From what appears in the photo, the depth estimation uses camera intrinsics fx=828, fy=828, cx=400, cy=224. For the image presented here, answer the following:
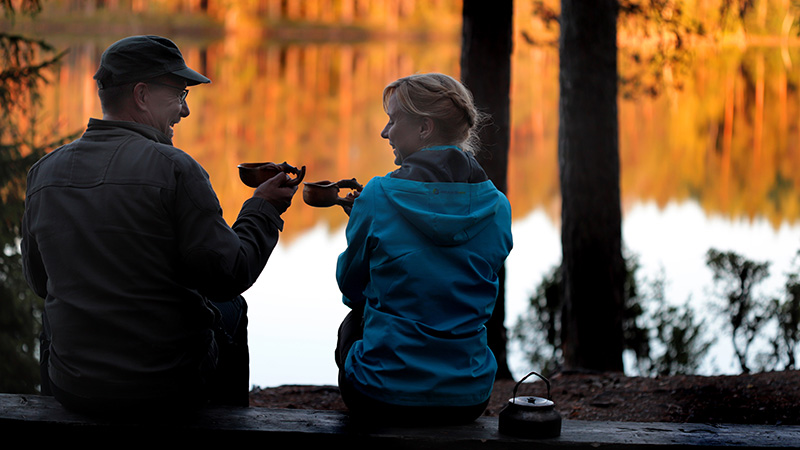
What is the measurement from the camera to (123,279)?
2.06 m

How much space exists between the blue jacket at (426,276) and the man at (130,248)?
1.12 feet

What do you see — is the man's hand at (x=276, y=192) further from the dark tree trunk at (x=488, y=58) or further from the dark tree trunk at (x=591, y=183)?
the dark tree trunk at (x=591, y=183)

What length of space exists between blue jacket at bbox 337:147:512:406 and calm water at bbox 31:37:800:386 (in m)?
0.83

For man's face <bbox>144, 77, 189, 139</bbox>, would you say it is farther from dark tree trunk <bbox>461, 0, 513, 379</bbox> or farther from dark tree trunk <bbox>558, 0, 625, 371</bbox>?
dark tree trunk <bbox>558, 0, 625, 371</bbox>

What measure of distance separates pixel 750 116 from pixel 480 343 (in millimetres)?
24317

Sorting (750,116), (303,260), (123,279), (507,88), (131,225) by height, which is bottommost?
(303,260)

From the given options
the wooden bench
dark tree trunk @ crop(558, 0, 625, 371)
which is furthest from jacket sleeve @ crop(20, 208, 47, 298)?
dark tree trunk @ crop(558, 0, 625, 371)

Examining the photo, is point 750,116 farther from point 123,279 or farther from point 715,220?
point 123,279

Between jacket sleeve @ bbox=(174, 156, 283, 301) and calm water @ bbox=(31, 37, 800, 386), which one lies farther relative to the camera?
calm water @ bbox=(31, 37, 800, 386)

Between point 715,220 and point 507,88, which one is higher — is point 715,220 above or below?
below

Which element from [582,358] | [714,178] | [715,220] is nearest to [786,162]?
[714,178]

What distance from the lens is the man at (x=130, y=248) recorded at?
205cm

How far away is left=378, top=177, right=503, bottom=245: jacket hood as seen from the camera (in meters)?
2.05

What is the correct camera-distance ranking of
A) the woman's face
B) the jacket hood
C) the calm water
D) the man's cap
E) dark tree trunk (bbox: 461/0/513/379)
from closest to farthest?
the jacket hood → the man's cap → the woman's face → dark tree trunk (bbox: 461/0/513/379) → the calm water
